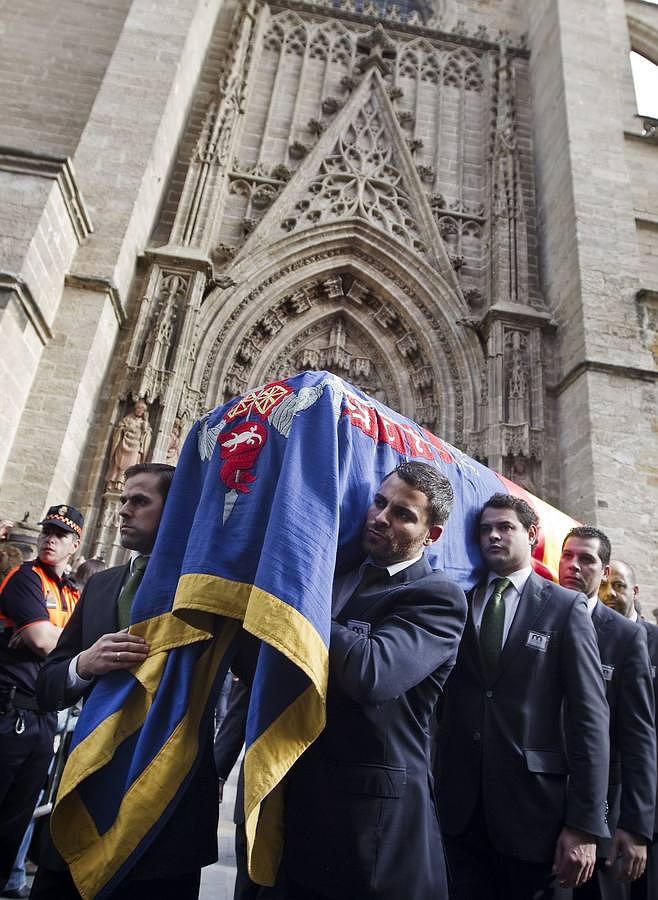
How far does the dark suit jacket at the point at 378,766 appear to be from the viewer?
1.50m

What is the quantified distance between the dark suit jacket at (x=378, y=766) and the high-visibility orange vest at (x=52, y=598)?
170 centimetres

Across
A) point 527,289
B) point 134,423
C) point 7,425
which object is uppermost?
point 527,289

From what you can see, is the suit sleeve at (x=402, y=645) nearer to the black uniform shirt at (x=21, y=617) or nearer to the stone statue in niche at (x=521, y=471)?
the black uniform shirt at (x=21, y=617)

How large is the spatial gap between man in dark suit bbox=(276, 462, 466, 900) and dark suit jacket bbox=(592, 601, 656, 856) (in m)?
0.96

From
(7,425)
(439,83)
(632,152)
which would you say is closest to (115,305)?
(7,425)

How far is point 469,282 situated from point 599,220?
81.8 inches

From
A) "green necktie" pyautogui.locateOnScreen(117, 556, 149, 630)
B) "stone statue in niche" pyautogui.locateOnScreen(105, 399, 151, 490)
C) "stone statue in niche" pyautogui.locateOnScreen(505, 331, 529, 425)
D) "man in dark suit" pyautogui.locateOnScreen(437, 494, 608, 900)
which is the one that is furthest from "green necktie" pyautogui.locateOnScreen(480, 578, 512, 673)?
"stone statue in niche" pyautogui.locateOnScreen(505, 331, 529, 425)

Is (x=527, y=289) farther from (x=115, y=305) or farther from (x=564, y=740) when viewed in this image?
(x=564, y=740)

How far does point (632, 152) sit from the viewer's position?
1117 centimetres

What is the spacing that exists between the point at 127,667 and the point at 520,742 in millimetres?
1282

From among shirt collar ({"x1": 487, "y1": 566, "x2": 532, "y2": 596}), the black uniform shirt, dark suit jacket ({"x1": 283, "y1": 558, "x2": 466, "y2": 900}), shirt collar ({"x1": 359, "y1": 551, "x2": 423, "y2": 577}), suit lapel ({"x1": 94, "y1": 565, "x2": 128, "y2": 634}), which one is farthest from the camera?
→ the black uniform shirt

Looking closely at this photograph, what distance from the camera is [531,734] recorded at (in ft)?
6.64

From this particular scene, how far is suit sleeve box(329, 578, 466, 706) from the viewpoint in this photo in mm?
1521

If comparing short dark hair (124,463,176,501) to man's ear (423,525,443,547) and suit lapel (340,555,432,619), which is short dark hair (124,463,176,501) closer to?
suit lapel (340,555,432,619)
